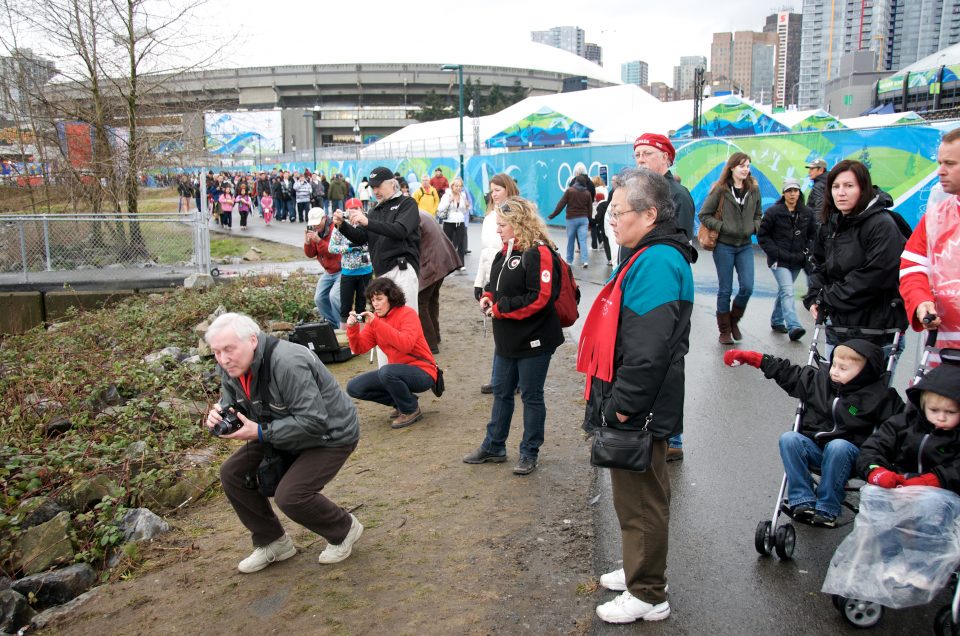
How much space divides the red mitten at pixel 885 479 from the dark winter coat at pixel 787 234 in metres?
5.42

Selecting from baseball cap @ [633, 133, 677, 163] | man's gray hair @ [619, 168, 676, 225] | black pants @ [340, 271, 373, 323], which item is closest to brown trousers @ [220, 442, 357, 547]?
man's gray hair @ [619, 168, 676, 225]

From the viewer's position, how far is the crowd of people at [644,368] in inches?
121

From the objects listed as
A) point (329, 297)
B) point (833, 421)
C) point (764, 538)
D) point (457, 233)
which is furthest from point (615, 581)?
point (457, 233)

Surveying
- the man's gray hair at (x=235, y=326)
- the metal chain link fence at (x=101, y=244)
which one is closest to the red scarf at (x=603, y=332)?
the man's gray hair at (x=235, y=326)

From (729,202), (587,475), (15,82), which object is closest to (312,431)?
(587,475)

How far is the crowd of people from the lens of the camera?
308 centimetres

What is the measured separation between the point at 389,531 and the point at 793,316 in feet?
18.5

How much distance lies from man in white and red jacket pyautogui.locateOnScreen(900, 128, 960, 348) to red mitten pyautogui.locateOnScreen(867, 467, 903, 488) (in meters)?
0.91

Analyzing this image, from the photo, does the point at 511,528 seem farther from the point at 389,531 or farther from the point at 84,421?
the point at 84,421

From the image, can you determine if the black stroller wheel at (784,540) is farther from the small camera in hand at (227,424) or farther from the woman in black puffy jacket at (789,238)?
the woman in black puffy jacket at (789,238)

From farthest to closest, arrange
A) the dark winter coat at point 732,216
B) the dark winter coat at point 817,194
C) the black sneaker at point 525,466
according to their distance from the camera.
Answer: the dark winter coat at point 732,216
the dark winter coat at point 817,194
the black sneaker at point 525,466

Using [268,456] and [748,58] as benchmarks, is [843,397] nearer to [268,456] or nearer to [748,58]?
[268,456]

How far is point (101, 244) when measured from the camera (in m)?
12.8

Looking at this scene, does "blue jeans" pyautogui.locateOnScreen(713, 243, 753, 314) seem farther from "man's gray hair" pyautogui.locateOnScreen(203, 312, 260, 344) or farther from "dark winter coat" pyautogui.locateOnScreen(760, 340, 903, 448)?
"man's gray hair" pyautogui.locateOnScreen(203, 312, 260, 344)
